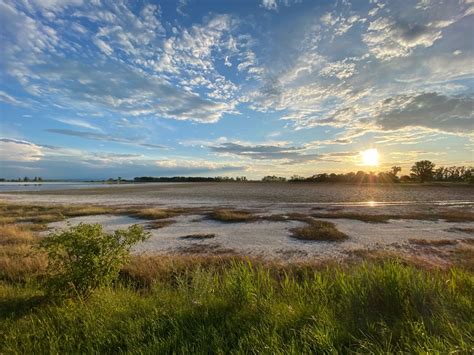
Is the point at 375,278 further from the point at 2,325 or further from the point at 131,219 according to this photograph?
the point at 131,219

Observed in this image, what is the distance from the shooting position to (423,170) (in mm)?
141875

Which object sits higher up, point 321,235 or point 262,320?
point 262,320

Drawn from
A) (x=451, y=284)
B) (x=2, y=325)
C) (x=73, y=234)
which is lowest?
(x=2, y=325)

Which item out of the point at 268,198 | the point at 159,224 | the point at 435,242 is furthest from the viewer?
the point at 268,198

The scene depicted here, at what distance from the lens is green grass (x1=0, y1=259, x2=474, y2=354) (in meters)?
3.54

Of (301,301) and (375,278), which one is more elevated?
(375,278)

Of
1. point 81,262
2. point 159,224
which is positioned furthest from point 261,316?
point 159,224

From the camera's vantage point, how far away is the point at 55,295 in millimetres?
6023

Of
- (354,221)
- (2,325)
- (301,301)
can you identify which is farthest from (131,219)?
(301,301)

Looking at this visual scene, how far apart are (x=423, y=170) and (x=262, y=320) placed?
169652 mm

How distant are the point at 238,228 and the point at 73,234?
1841 centimetres

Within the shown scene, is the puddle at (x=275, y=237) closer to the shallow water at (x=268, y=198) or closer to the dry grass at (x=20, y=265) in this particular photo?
the dry grass at (x=20, y=265)

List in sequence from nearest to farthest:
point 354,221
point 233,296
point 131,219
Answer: point 233,296, point 354,221, point 131,219

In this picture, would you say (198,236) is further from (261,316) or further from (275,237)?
(261,316)
